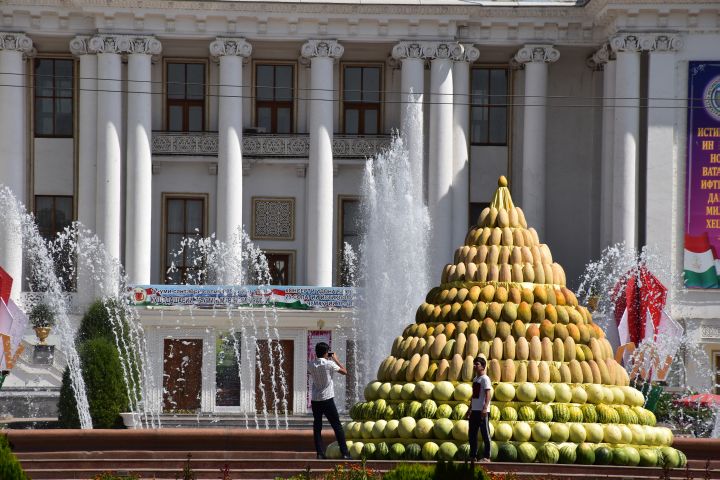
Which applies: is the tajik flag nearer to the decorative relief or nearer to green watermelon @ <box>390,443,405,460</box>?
the decorative relief

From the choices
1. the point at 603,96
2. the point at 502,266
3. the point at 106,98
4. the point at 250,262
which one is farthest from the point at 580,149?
the point at 502,266

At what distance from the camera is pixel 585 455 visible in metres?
21.5

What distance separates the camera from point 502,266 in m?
22.8

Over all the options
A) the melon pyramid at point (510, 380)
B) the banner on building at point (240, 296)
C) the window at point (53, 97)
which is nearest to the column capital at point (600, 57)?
the banner on building at point (240, 296)

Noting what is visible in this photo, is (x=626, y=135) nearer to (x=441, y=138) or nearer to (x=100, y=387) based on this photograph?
(x=441, y=138)

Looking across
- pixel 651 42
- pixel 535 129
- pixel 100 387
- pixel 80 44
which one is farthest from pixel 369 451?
pixel 80 44

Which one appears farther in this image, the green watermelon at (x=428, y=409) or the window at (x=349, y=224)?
the window at (x=349, y=224)

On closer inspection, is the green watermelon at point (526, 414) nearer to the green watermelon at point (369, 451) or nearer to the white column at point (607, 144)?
the green watermelon at point (369, 451)

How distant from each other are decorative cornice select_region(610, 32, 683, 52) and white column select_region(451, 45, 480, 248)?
3.70 metres

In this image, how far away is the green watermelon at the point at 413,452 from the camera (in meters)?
21.7

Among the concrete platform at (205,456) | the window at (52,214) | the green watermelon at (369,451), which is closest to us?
the concrete platform at (205,456)

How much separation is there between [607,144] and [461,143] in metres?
3.47

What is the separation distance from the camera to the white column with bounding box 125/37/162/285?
151 feet

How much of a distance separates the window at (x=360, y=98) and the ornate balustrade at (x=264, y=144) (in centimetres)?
51
